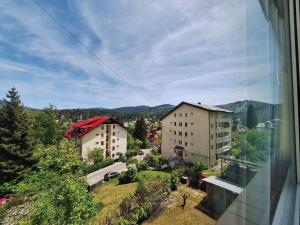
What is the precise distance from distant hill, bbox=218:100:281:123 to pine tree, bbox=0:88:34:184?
178 inches

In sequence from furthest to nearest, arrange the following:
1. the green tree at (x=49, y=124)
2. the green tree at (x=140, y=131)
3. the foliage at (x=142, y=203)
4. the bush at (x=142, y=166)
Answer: the green tree at (x=140, y=131)
the green tree at (x=49, y=124)
the bush at (x=142, y=166)
the foliage at (x=142, y=203)

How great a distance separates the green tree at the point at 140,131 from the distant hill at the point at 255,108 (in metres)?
13.5

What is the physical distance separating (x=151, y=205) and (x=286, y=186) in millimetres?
3651

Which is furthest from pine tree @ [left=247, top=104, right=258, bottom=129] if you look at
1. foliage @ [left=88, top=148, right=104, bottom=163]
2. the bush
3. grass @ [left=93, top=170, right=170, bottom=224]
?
foliage @ [left=88, top=148, right=104, bottom=163]

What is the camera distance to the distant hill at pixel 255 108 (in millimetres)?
346

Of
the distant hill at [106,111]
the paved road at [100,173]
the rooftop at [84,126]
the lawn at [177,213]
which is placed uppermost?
the distant hill at [106,111]

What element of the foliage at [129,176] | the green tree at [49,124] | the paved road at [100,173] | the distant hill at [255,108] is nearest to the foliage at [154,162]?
the paved road at [100,173]

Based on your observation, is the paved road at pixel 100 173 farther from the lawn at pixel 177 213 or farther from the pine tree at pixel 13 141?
the pine tree at pixel 13 141

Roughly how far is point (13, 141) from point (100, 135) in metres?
5.53

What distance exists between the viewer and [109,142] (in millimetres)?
10352

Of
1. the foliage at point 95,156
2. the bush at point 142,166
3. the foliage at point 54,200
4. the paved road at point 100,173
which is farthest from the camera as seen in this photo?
the foliage at point 95,156

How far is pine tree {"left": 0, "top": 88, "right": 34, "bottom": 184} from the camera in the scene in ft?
12.3

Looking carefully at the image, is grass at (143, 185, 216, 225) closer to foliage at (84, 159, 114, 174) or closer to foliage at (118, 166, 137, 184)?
foliage at (118, 166, 137, 184)

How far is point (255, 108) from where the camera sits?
38 cm
